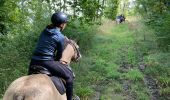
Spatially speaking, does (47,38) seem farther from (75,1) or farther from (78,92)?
(75,1)

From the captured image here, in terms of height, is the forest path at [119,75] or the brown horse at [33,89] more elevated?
the brown horse at [33,89]

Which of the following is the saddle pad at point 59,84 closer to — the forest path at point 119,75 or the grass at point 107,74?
the grass at point 107,74

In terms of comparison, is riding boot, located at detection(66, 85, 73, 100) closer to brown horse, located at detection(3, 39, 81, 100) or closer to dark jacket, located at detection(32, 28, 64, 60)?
brown horse, located at detection(3, 39, 81, 100)

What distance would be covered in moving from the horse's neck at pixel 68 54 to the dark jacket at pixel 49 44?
254 millimetres

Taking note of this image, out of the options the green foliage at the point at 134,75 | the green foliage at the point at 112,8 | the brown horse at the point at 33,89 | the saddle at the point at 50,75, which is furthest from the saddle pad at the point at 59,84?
the green foliage at the point at 112,8

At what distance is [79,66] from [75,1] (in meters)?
6.55

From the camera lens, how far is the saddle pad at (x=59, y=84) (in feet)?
20.8

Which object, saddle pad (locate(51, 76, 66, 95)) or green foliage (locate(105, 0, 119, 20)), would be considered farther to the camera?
green foliage (locate(105, 0, 119, 20))

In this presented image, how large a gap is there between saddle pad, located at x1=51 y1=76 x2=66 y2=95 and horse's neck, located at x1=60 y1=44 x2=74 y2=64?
1.56 ft

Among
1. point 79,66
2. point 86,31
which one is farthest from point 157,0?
point 79,66

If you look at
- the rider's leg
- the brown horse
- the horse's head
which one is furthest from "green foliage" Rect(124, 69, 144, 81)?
the brown horse

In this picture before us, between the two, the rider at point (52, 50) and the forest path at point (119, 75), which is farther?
the forest path at point (119, 75)

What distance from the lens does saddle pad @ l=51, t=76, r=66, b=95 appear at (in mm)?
6336

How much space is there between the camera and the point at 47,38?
658cm
